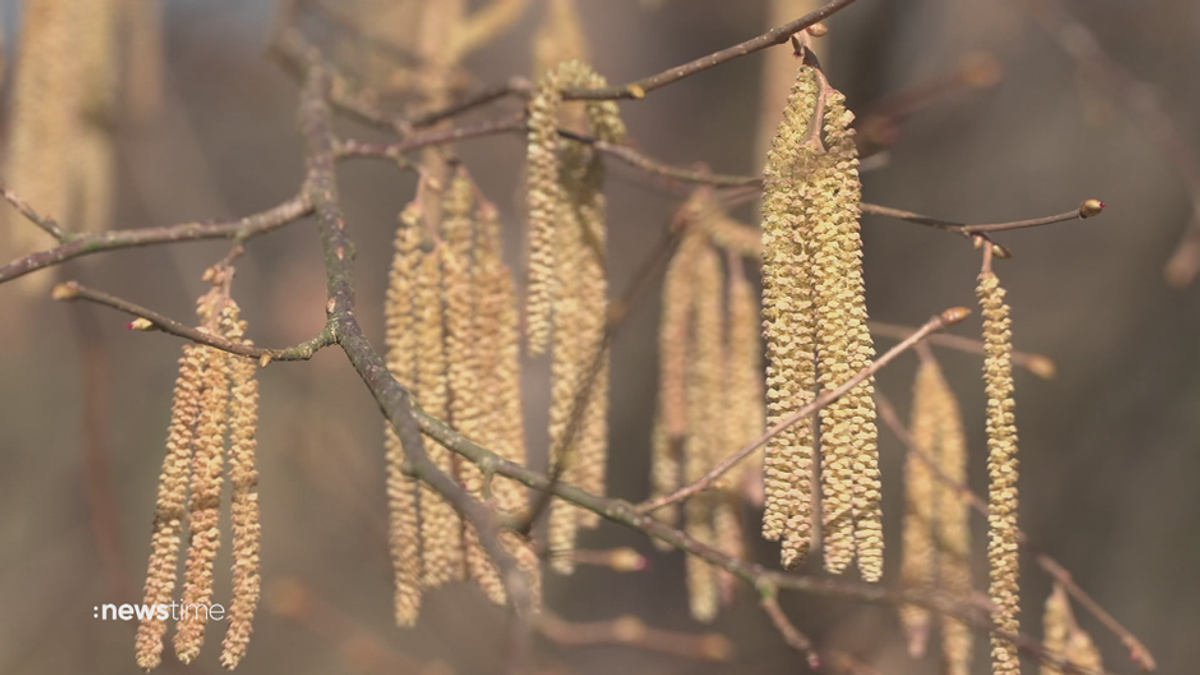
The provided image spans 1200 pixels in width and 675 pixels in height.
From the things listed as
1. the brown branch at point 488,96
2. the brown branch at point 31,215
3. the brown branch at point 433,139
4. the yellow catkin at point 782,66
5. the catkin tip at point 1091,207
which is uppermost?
the yellow catkin at point 782,66

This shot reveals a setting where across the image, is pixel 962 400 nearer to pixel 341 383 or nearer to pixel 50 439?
pixel 341 383

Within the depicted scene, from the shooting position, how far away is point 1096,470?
2.54 m

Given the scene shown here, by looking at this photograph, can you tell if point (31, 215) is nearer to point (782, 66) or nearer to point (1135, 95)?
point (782, 66)

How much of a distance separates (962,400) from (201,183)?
228 cm

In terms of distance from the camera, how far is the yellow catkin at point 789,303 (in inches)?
24.4

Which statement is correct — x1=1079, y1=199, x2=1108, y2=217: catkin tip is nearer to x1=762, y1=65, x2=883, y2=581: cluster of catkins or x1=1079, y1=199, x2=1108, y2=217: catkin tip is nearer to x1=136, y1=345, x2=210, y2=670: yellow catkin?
x1=762, y1=65, x2=883, y2=581: cluster of catkins

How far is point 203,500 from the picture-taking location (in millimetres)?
688

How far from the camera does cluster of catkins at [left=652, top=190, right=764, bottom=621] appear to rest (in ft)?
3.44

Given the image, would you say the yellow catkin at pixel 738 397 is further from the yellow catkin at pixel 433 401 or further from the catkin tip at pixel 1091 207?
the catkin tip at pixel 1091 207

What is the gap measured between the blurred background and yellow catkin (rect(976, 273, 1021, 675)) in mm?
858

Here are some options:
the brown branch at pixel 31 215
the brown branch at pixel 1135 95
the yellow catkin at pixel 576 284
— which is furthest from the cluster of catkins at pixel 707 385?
the brown branch at pixel 1135 95

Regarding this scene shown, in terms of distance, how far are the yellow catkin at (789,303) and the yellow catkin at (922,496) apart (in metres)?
0.42

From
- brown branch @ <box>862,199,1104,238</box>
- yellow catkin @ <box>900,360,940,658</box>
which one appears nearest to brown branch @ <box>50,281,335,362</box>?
brown branch @ <box>862,199,1104,238</box>

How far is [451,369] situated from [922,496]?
537mm
